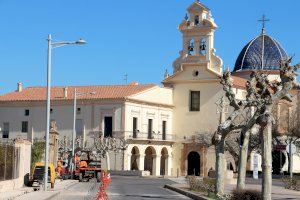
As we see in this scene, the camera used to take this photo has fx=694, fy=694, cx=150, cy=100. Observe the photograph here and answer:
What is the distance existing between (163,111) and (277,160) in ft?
49.2

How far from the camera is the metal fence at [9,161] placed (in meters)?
30.9

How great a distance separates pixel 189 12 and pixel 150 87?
10.6 meters

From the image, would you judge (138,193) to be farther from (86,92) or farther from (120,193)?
(86,92)

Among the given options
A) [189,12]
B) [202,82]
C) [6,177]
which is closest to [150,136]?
[202,82]

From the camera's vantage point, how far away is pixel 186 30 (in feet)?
274

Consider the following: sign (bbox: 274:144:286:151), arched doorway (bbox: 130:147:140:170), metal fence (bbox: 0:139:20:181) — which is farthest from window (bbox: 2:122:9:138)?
metal fence (bbox: 0:139:20:181)

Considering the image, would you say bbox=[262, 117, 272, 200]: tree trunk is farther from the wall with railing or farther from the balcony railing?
the balcony railing

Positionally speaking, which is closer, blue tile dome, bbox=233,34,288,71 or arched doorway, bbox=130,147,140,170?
arched doorway, bbox=130,147,140,170

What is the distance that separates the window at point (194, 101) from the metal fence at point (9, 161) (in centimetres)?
5209

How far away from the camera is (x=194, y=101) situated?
85.9m

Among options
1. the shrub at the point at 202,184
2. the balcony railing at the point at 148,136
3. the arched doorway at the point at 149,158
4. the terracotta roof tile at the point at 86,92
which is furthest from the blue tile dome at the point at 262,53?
the shrub at the point at 202,184

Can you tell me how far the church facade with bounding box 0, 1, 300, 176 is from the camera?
260 feet

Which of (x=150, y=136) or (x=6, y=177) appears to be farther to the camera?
(x=150, y=136)

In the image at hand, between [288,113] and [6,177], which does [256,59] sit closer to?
[288,113]
